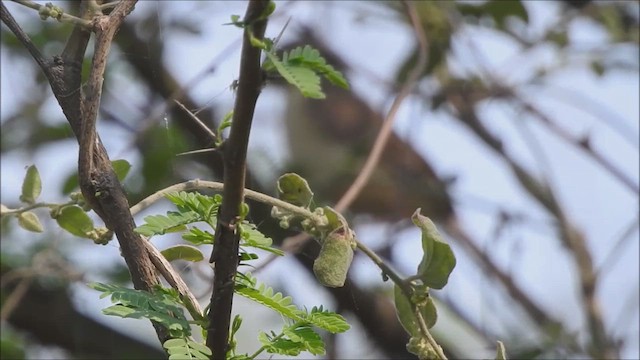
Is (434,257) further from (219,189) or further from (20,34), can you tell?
(20,34)

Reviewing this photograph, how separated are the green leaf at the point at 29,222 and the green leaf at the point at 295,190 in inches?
8.1

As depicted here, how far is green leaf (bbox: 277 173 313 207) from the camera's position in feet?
2.11

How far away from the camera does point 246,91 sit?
0.44 meters

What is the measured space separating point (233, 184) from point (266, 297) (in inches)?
6.3

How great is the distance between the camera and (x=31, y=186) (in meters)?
0.74

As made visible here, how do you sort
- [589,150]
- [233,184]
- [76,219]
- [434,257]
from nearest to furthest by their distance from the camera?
[233,184] < [434,257] < [76,219] < [589,150]

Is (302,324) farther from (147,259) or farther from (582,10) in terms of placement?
(582,10)

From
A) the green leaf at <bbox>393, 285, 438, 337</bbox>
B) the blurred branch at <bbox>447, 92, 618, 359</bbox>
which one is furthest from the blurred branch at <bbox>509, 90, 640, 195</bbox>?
the green leaf at <bbox>393, 285, 438, 337</bbox>

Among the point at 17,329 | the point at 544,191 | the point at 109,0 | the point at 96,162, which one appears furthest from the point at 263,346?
the point at 544,191

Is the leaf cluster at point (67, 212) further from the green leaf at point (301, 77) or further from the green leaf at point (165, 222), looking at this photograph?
the green leaf at point (301, 77)

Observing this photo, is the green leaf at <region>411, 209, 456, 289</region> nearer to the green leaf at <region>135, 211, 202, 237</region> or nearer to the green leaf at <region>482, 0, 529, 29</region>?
the green leaf at <region>135, 211, 202, 237</region>

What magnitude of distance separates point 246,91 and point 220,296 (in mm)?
130

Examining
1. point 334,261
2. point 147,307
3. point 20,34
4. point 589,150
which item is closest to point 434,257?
point 334,261

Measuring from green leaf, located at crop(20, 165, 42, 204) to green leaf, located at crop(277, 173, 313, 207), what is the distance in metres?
0.21
